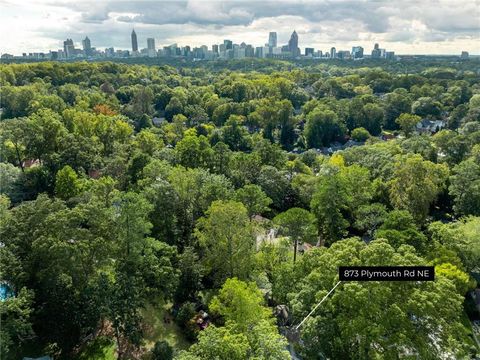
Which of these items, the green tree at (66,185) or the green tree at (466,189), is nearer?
the green tree at (66,185)

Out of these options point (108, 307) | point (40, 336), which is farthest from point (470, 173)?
point (40, 336)

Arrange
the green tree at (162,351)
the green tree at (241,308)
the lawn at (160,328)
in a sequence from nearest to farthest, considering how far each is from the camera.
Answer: the green tree at (241,308) < the green tree at (162,351) < the lawn at (160,328)

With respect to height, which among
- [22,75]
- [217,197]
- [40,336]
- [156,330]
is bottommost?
[156,330]

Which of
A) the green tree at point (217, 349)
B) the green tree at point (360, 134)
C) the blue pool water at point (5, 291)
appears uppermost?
the green tree at point (217, 349)

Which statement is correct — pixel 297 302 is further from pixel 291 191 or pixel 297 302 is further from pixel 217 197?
pixel 291 191

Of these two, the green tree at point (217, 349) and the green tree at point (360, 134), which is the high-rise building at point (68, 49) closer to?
the green tree at point (360, 134)

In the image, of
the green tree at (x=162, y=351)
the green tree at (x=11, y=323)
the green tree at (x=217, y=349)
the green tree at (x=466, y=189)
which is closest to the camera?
the green tree at (x=217, y=349)

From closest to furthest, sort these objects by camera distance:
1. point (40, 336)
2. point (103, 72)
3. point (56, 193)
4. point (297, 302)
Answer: point (297, 302)
point (40, 336)
point (56, 193)
point (103, 72)

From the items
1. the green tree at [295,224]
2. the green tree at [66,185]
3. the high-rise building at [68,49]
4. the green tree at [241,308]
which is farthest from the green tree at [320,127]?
the high-rise building at [68,49]

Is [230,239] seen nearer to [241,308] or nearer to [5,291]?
[241,308]

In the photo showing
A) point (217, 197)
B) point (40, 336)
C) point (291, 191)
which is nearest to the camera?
point (40, 336)

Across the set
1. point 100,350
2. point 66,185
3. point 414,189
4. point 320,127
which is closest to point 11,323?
point 100,350
